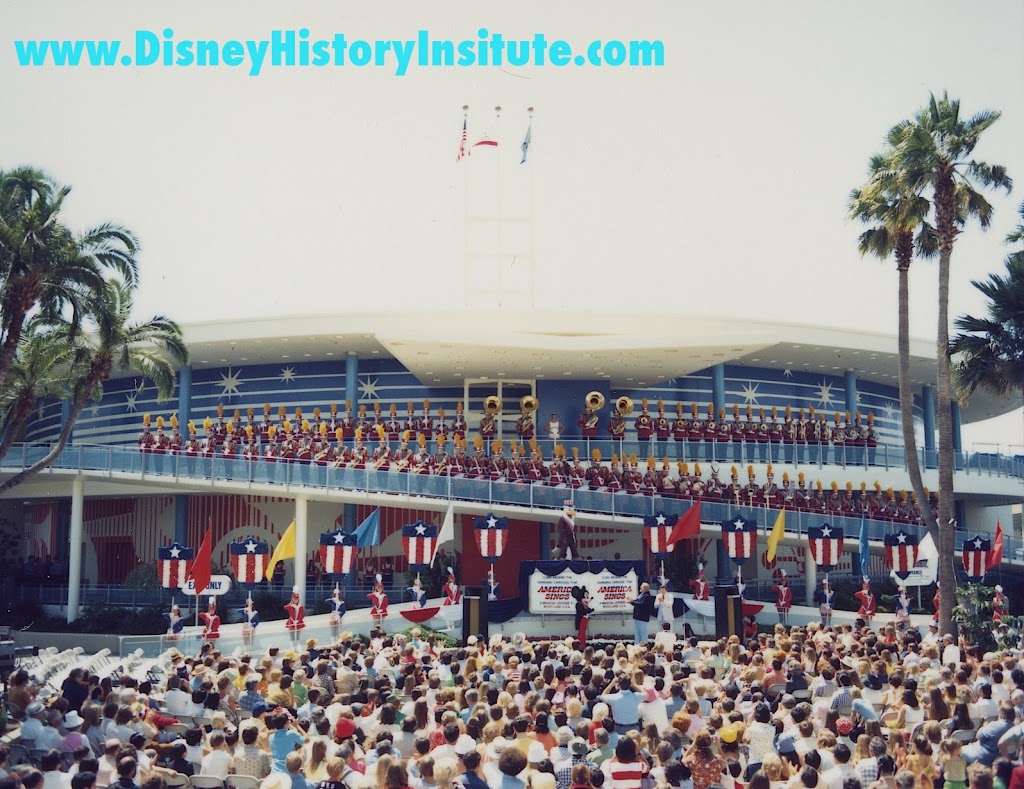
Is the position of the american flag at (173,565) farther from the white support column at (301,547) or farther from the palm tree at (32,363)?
the palm tree at (32,363)

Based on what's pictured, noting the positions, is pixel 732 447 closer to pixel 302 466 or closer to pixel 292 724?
pixel 302 466

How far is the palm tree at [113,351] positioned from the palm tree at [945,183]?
20.0m

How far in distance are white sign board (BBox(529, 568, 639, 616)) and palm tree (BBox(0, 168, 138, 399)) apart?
12890 millimetres

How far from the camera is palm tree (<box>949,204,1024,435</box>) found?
2411cm

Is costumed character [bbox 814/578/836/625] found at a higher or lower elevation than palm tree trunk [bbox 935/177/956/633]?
lower

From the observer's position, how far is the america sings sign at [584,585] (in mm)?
24250

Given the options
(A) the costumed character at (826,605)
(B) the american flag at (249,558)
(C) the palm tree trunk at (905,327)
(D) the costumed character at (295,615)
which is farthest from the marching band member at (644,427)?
(B) the american flag at (249,558)

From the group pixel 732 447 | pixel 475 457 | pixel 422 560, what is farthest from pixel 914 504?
pixel 422 560

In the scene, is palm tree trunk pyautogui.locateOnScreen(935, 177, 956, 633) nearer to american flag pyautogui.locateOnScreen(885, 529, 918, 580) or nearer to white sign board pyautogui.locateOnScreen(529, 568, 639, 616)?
american flag pyautogui.locateOnScreen(885, 529, 918, 580)

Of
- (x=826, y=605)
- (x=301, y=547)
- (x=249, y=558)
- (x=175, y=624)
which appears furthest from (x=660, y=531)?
(x=175, y=624)

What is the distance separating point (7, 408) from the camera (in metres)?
34.4

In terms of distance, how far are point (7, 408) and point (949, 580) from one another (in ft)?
96.1

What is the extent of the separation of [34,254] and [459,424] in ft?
53.9

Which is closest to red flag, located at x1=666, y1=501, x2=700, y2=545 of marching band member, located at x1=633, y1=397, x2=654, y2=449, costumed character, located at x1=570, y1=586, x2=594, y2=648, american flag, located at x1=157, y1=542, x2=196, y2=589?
costumed character, located at x1=570, y1=586, x2=594, y2=648
